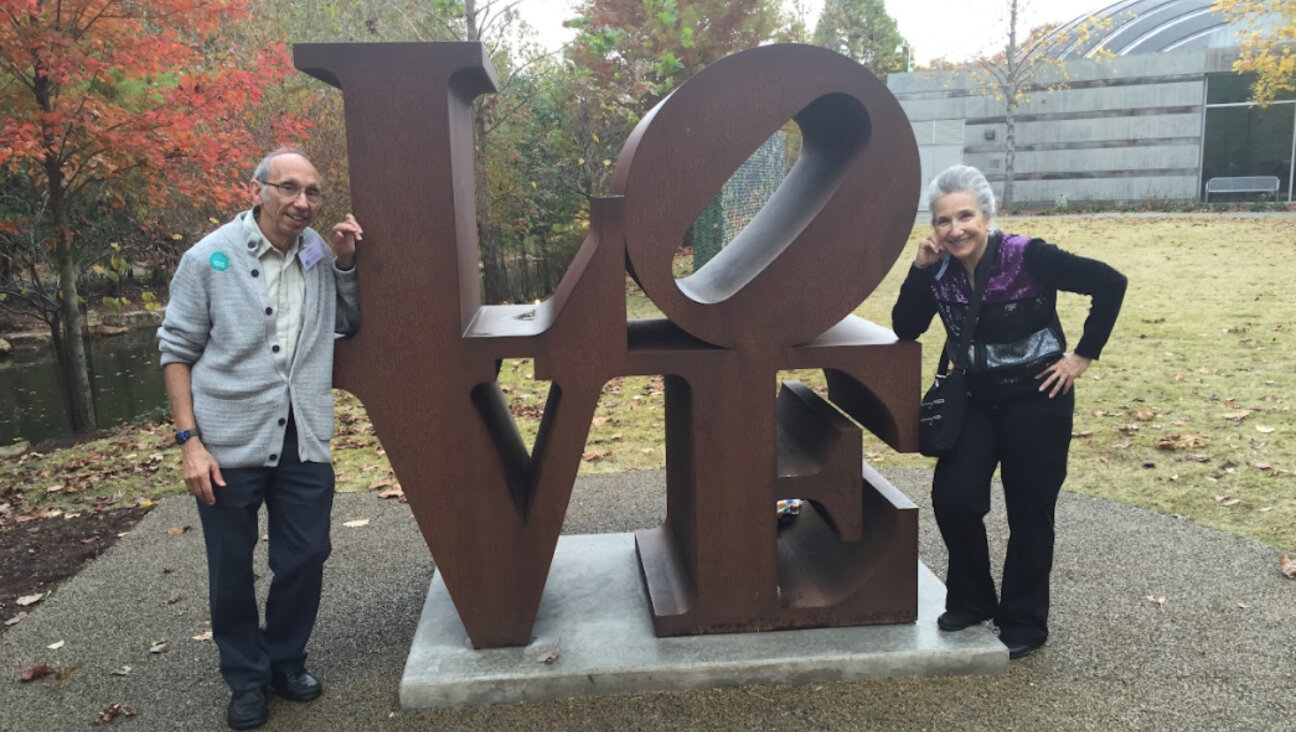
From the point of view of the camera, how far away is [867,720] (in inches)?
121

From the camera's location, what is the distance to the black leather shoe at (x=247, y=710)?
123 inches

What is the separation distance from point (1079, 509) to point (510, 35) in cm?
1586

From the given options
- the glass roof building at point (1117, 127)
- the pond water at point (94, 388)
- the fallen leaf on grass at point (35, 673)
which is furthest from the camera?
the glass roof building at point (1117, 127)

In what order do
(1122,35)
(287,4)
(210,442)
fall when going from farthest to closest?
(1122,35) → (287,4) → (210,442)

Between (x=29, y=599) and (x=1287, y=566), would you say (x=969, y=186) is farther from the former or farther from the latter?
(x=29, y=599)

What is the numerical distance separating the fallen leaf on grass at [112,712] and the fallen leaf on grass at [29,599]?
1411mm

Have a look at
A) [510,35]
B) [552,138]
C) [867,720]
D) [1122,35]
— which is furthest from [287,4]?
[1122,35]

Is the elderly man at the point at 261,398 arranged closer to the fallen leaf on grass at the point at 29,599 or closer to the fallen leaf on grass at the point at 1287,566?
the fallen leaf on grass at the point at 29,599

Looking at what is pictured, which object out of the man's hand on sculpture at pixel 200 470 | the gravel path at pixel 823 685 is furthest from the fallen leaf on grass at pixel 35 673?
the man's hand on sculpture at pixel 200 470

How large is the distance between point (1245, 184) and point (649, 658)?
26678mm

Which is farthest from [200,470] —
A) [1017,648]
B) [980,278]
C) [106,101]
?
[106,101]

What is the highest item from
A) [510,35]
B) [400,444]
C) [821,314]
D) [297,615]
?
[510,35]

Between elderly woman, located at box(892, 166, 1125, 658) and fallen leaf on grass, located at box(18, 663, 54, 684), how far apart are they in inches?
141

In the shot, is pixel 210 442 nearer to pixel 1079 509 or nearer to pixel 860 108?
pixel 860 108
